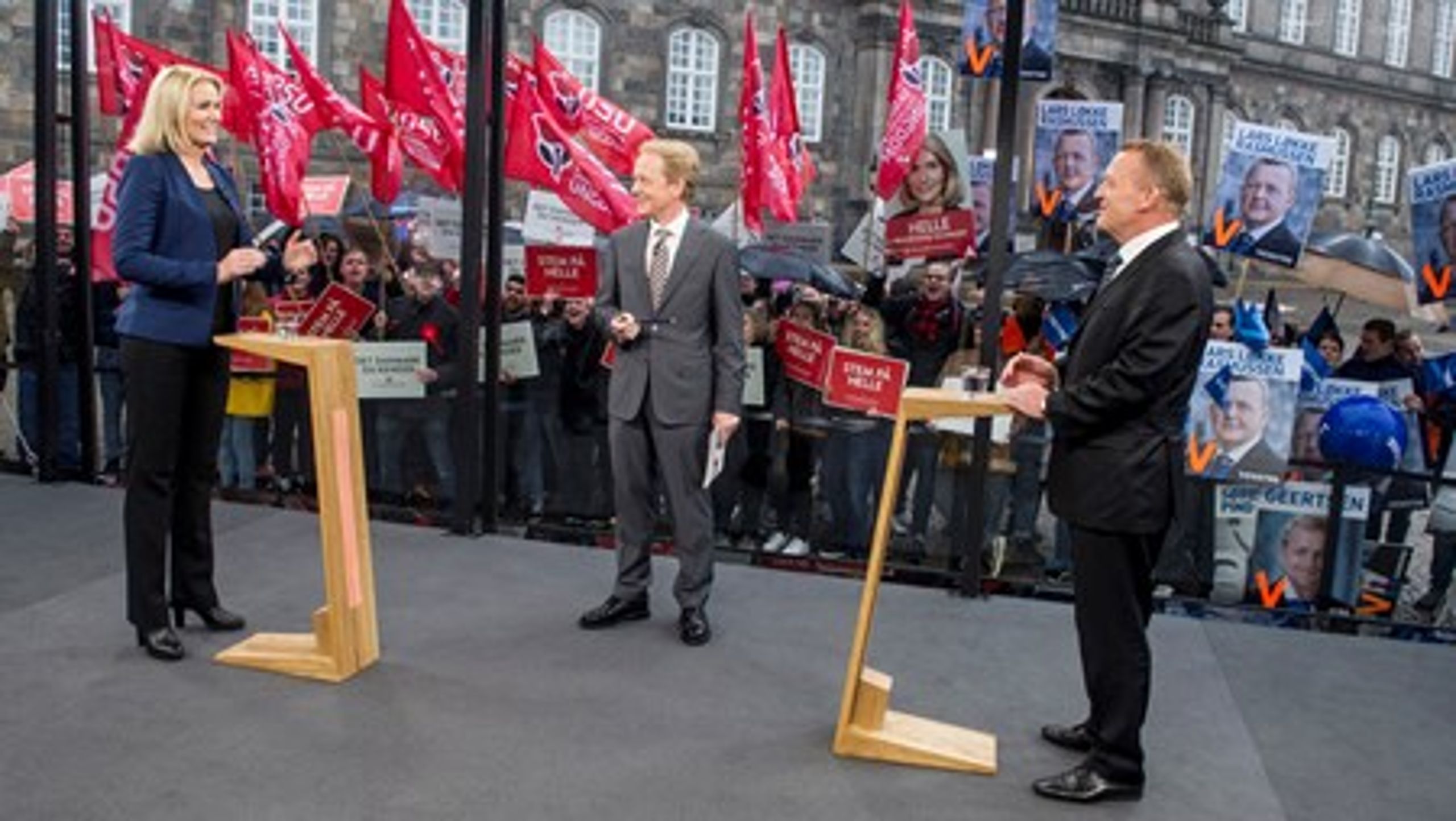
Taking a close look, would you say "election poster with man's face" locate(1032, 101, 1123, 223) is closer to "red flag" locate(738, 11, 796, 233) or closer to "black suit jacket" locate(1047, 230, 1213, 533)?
"red flag" locate(738, 11, 796, 233)

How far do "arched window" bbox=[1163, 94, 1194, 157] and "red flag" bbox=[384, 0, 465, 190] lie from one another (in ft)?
111

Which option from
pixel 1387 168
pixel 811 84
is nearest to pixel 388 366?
pixel 811 84

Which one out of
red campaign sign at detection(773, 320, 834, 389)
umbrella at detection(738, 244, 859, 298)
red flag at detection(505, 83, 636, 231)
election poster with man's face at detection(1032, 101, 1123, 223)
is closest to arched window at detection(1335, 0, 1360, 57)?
election poster with man's face at detection(1032, 101, 1123, 223)

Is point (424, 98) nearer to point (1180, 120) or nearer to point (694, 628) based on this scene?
point (694, 628)

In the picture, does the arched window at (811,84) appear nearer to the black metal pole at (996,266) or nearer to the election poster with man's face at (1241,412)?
the election poster with man's face at (1241,412)

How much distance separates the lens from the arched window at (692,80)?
3031 centimetres

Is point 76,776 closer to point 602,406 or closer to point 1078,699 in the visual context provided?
point 1078,699

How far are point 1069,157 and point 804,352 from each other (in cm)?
280

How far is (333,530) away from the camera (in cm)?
476

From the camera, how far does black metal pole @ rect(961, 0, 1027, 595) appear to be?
621 cm

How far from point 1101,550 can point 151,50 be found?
865 cm

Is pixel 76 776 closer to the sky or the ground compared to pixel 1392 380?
closer to the ground

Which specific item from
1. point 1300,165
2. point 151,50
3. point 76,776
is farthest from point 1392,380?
point 151,50

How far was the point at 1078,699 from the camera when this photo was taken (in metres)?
4.98
